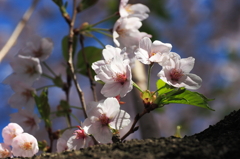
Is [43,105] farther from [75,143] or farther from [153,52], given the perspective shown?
[153,52]

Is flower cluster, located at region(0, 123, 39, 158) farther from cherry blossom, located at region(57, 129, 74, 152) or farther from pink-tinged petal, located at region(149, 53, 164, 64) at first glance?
pink-tinged petal, located at region(149, 53, 164, 64)

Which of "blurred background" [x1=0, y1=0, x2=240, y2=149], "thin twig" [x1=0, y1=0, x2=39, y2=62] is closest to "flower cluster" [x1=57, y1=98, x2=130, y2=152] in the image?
"thin twig" [x1=0, y1=0, x2=39, y2=62]

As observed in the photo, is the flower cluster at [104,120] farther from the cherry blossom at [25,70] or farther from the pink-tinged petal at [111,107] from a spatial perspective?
the cherry blossom at [25,70]

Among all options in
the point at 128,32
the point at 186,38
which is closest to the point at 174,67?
the point at 128,32

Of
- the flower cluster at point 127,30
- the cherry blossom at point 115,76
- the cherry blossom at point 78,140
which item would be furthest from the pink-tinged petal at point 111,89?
the flower cluster at point 127,30

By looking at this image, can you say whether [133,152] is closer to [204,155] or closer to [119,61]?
[204,155]
